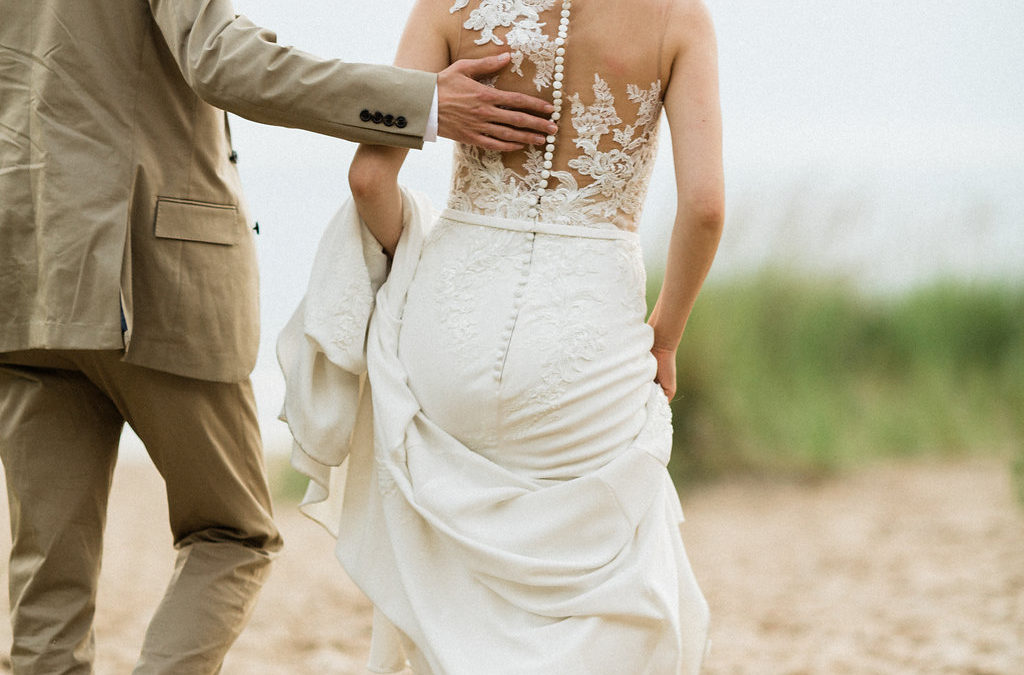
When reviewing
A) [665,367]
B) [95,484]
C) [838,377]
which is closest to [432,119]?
[665,367]

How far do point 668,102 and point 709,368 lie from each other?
3.92 metres

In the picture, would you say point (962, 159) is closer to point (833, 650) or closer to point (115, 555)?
point (833, 650)

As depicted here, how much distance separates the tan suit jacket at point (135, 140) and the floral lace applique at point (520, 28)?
0.13 meters

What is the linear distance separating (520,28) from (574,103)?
0.16 metres

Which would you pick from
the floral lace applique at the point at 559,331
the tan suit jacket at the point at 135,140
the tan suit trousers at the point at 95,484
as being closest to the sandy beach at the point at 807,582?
the tan suit trousers at the point at 95,484

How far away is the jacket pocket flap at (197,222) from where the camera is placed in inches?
80.7

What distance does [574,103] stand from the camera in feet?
6.21

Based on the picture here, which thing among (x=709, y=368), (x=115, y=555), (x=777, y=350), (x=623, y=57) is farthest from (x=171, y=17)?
(x=777, y=350)

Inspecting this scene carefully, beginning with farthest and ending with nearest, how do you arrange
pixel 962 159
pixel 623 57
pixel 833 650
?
1. pixel 962 159
2. pixel 833 650
3. pixel 623 57

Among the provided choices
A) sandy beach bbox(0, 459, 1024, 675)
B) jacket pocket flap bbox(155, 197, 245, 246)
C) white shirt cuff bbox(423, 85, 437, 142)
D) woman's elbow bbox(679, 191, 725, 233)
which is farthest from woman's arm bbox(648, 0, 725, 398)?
sandy beach bbox(0, 459, 1024, 675)

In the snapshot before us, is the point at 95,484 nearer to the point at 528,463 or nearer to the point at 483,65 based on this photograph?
the point at 528,463

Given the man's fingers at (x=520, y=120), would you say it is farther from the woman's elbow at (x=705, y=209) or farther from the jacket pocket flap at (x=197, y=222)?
the jacket pocket flap at (x=197, y=222)

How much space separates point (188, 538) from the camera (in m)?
2.31

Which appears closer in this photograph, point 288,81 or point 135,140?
point 288,81
